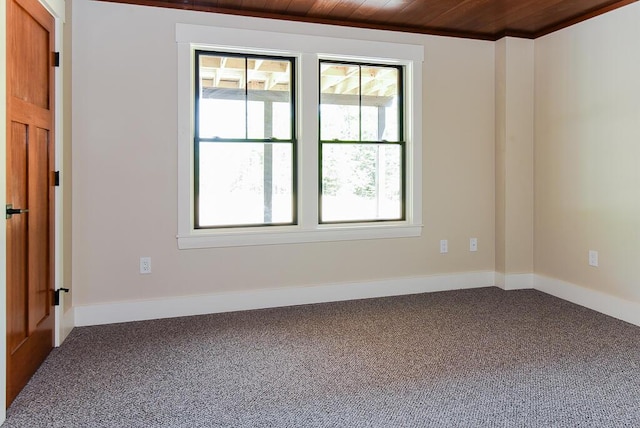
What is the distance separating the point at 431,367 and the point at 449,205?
2.14 m

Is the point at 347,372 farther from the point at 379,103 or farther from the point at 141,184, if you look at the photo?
the point at 379,103

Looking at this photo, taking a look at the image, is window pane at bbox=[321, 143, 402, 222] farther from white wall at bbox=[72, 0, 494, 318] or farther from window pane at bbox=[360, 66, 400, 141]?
white wall at bbox=[72, 0, 494, 318]

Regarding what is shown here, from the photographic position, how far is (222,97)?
155 inches

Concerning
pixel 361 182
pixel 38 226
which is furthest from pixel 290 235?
pixel 38 226

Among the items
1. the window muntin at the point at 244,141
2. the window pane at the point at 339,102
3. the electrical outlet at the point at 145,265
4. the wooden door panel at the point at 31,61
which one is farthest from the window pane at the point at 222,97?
the wooden door panel at the point at 31,61

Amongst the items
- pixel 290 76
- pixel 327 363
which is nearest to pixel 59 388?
pixel 327 363

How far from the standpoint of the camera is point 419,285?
4.54 m

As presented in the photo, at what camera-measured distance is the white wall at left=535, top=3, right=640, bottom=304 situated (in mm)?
3650

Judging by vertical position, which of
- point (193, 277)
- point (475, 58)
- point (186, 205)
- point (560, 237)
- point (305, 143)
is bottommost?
point (193, 277)

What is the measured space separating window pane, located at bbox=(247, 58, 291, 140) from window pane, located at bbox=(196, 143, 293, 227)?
0.12 metres

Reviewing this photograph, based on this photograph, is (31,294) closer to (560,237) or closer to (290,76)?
(290,76)

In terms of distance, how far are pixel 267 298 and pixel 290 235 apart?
A: 1.86 ft

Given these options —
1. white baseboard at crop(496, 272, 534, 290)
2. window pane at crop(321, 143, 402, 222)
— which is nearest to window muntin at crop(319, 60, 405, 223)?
window pane at crop(321, 143, 402, 222)

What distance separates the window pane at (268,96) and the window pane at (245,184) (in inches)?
4.7
